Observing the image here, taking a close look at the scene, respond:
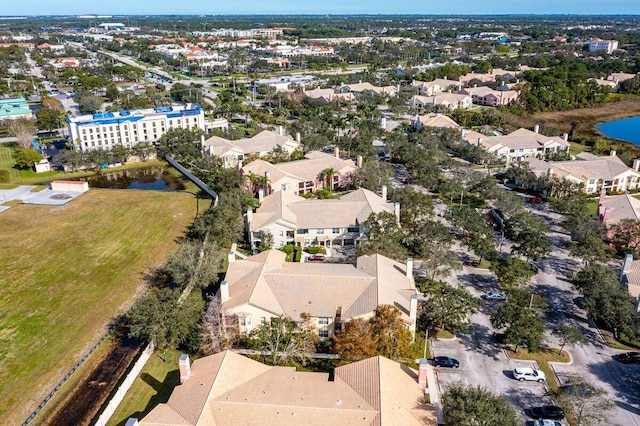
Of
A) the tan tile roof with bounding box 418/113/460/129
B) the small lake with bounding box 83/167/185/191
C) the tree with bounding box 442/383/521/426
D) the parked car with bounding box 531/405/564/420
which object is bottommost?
the parked car with bounding box 531/405/564/420

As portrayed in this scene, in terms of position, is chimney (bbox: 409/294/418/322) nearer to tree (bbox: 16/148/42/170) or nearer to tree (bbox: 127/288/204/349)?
tree (bbox: 127/288/204/349)

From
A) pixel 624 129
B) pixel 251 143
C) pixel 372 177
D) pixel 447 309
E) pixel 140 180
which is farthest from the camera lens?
pixel 624 129

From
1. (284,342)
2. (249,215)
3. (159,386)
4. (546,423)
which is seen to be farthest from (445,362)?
(249,215)

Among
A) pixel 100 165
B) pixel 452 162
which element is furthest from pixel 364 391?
pixel 100 165

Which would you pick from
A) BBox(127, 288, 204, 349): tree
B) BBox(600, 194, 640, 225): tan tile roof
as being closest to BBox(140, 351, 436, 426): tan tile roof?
BBox(127, 288, 204, 349): tree

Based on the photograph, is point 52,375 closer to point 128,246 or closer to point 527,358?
point 128,246

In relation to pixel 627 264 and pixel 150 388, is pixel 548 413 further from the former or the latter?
pixel 150 388
